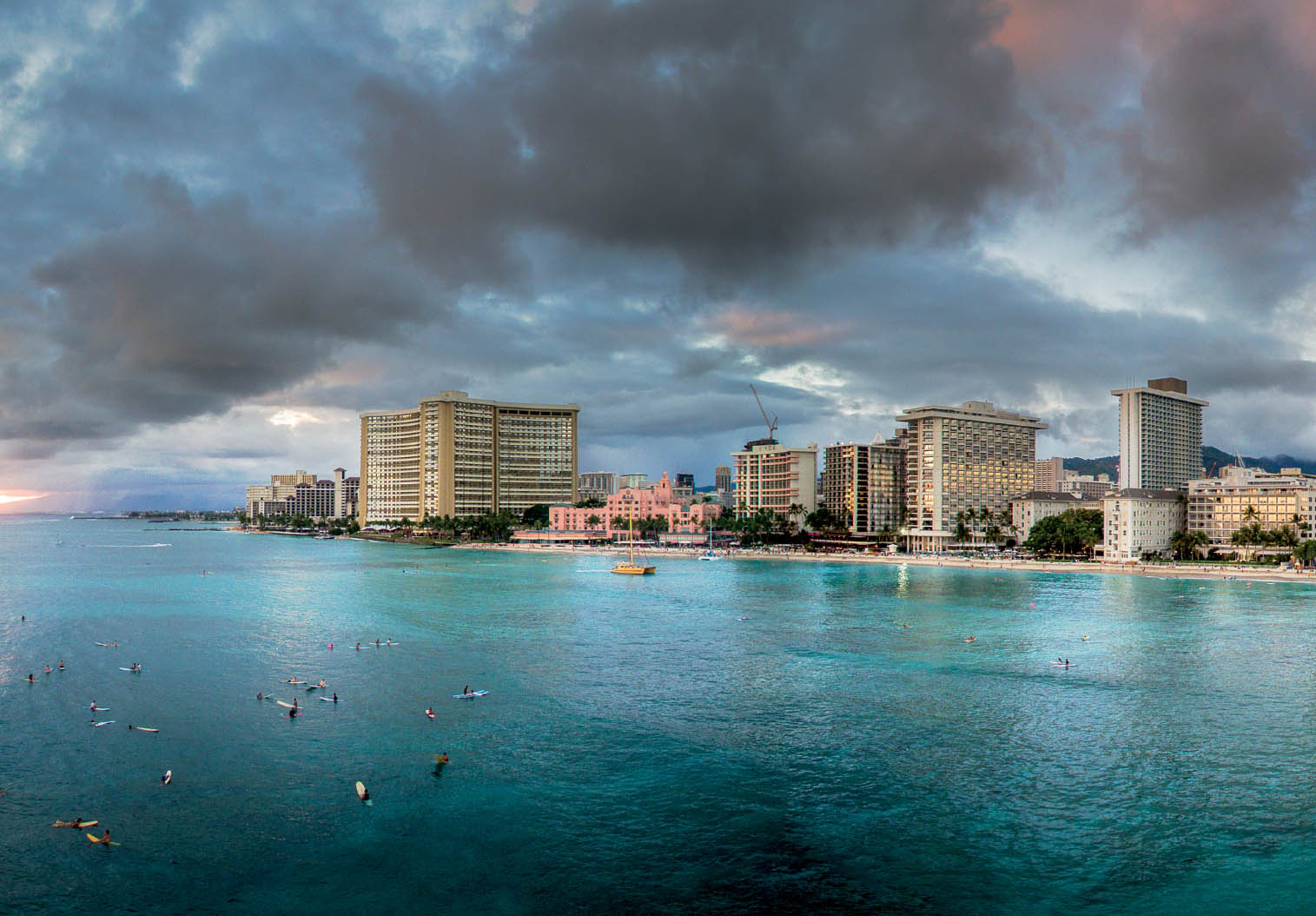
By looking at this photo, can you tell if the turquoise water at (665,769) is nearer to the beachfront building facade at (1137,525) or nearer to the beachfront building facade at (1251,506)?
the beachfront building facade at (1137,525)

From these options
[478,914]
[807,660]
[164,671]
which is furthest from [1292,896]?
[164,671]

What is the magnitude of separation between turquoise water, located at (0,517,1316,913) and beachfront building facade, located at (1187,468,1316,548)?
10273cm

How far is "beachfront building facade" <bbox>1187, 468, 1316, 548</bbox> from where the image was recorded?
161 metres

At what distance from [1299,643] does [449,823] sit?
72.0 metres

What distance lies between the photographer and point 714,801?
3412 cm

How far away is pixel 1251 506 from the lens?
541ft

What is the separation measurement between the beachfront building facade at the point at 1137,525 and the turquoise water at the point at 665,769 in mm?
92240

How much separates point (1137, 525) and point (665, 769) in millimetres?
158675

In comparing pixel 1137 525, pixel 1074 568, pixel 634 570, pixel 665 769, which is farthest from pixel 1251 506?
pixel 665 769

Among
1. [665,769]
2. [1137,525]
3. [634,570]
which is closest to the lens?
[665,769]

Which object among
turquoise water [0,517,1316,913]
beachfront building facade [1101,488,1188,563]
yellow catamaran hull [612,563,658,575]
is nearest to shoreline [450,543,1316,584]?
beachfront building facade [1101,488,1188,563]

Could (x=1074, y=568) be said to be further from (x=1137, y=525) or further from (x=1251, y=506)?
(x=1251, y=506)

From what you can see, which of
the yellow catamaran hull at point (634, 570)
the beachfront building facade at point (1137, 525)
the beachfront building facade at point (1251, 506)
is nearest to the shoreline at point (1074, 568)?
the beachfront building facade at point (1137, 525)

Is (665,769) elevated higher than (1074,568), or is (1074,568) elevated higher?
(665,769)
